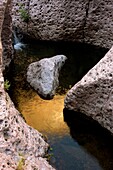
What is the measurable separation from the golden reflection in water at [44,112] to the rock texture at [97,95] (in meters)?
0.43

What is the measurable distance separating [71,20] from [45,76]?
355 cm

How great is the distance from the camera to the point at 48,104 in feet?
25.5

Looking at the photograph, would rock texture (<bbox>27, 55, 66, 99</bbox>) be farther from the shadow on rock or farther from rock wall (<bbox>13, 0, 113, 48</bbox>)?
rock wall (<bbox>13, 0, 113, 48</bbox>)

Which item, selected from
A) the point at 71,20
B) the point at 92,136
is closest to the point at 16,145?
the point at 92,136

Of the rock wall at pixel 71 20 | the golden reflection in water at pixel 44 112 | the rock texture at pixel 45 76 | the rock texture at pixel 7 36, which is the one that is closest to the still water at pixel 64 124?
the golden reflection in water at pixel 44 112

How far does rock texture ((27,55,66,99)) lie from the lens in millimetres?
8109

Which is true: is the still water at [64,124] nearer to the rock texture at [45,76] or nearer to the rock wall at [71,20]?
the rock texture at [45,76]

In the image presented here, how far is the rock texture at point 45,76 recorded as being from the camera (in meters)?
8.11

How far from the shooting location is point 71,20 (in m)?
11.2

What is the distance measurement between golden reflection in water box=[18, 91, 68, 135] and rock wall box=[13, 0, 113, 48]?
3.82 meters

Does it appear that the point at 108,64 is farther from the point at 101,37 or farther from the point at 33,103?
the point at 101,37

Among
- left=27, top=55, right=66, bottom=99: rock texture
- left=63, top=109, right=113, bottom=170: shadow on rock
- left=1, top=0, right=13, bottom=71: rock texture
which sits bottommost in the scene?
left=63, top=109, right=113, bottom=170: shadow on rock

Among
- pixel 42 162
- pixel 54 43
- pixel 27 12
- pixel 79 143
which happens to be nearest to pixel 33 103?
pixel 79 143

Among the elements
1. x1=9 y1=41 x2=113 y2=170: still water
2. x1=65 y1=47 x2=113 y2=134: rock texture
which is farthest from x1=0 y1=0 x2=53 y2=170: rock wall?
x1=65 y1=47 x2=113 y2=134: rock texture
